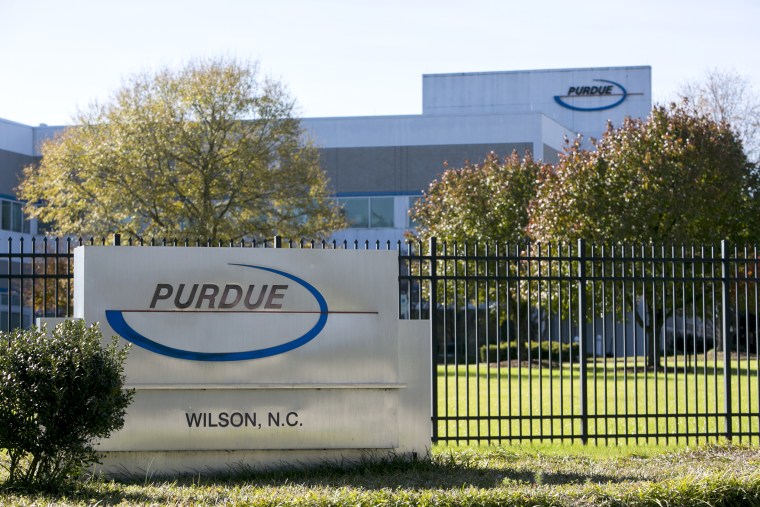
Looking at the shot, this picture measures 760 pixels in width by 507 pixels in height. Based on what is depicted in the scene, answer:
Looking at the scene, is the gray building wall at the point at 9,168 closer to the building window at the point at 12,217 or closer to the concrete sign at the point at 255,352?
the building window at the point at 12,217

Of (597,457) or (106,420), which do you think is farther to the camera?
(597,457)

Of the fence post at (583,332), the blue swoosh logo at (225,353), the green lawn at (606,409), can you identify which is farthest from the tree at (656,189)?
the blue swoosh logo at (225,353)

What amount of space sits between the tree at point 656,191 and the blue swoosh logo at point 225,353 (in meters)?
17.6

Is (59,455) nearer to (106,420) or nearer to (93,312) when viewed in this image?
(106,420)

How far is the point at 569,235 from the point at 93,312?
19782mm

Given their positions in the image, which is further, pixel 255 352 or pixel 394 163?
pixel 394 163

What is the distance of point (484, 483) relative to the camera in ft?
31.5

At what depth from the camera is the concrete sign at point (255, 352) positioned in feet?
34.0

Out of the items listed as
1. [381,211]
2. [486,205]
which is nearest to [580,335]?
[486,205]

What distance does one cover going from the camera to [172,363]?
10398 millimetres

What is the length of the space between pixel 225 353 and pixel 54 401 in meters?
2.06

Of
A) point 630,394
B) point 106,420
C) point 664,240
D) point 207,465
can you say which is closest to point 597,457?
point 207,465

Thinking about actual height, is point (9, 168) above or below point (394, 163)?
below

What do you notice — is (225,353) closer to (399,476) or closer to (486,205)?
(399,476)
